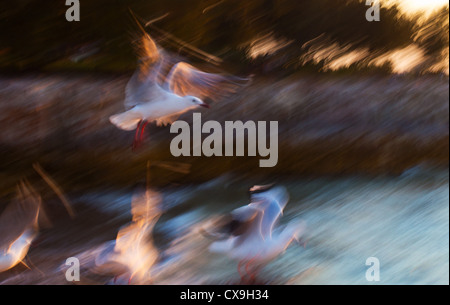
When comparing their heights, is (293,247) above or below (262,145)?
below

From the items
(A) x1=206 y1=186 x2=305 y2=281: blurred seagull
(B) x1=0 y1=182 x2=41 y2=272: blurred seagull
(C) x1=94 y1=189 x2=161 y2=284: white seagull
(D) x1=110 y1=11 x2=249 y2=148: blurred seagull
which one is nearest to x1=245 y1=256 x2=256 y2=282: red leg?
(A) x1=206 y1=186 x2=305 y2=281: blurred seagull

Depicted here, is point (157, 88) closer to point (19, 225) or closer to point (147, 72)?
point (147, 72)

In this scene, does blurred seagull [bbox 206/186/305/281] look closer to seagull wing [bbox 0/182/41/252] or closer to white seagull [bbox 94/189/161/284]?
white seagull [bbox 94/189/161/284]

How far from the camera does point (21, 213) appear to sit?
3.40 feet

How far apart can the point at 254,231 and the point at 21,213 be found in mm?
553

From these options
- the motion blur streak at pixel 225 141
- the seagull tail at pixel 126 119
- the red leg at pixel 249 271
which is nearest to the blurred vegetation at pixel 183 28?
the motion blur streak at pixel 225 141

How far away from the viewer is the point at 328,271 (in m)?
1.09

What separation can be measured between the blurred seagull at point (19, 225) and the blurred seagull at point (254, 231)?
0.43m

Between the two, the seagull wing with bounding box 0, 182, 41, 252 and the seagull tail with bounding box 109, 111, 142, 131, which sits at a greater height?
the seagull tail with bounding box 109, 111, 142, 131

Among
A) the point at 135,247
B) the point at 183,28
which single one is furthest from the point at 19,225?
the point at 183,28

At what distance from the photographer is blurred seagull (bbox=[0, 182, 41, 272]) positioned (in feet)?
3.39
